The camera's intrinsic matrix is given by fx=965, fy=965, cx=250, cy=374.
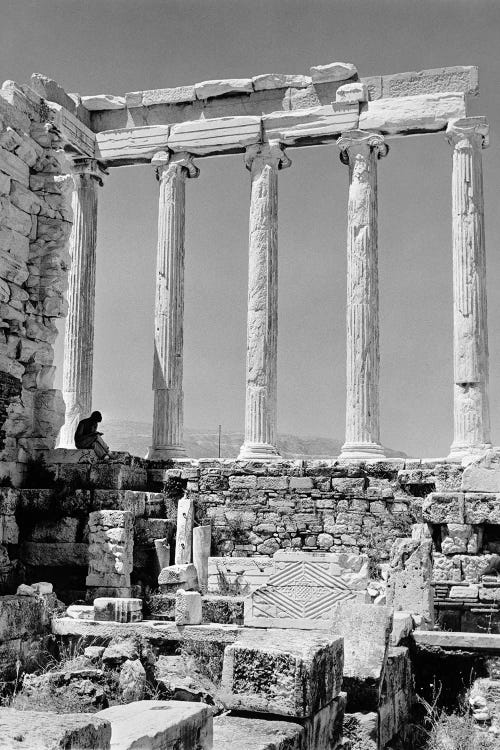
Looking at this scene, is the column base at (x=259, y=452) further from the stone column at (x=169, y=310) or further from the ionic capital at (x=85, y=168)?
the ionic capital at (x=85, y=168)

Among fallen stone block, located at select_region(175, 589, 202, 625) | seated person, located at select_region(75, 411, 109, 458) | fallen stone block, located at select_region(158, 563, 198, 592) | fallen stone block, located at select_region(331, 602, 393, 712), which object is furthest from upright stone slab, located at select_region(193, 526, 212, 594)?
fallen stone block, located at select_region(331, 602, 393, 712)

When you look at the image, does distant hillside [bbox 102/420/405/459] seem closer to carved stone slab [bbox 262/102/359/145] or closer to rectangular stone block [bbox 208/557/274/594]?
carved stone slab [bbox 262/102/359/145]

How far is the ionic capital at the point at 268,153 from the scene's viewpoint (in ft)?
81.2

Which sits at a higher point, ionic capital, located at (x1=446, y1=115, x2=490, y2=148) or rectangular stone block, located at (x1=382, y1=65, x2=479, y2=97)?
rectangular stone block, located at (x1=382, y1=65, x2=479, y2=97)

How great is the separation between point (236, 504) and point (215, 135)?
9888 millimetres

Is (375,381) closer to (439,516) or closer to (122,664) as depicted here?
(439,516)

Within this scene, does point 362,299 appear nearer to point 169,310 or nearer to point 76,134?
point 169,310

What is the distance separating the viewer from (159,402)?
24.9m

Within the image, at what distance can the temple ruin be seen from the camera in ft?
26.5

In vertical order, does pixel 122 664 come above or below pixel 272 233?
below

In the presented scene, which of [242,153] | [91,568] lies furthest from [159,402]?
[91,568]

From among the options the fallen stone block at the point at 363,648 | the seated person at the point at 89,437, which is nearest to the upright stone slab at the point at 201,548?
the seated person at the point at 89,437

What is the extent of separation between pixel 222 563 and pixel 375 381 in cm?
626

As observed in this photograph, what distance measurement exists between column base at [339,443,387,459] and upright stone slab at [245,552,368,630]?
32.3 ft
